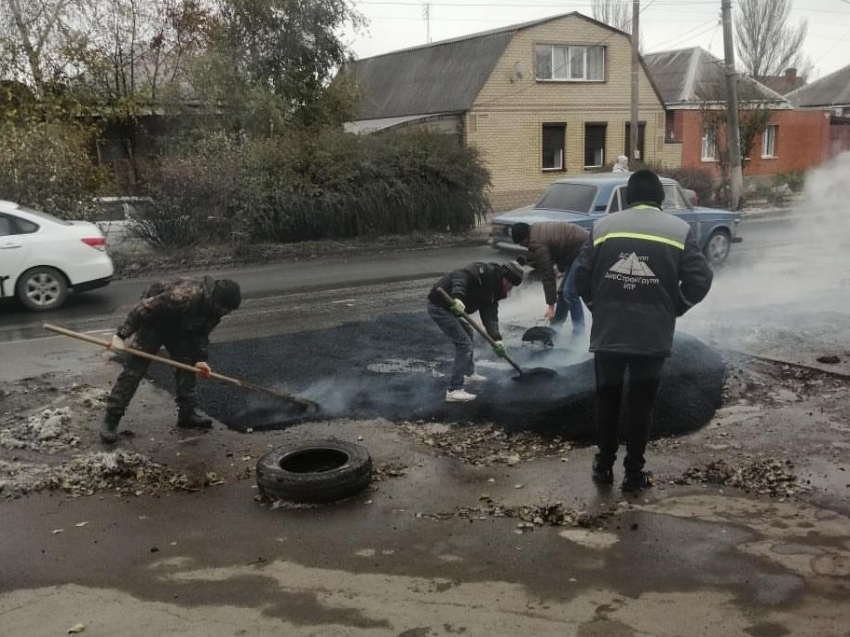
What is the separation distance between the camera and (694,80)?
1336 inches

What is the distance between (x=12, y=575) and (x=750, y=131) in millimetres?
29897

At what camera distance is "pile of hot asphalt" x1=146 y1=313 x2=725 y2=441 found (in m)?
6.23

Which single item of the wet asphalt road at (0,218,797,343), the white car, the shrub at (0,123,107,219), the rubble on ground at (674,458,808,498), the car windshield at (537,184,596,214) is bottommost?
the rubble on ground at (674,458,808,498)

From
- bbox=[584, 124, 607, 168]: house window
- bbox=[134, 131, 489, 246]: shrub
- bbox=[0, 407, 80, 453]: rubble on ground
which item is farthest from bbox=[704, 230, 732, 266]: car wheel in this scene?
bbox=[584, 124, 607, 168]: house window

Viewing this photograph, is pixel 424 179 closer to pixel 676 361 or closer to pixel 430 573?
pixel 676 361

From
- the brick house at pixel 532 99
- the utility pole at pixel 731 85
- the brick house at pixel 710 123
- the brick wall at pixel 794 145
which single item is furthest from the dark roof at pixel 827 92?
the utility pole at pixel 731 85

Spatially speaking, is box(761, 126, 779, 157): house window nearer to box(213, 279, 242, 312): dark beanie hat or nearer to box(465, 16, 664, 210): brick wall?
box(465, 16, 664, 210): brick wall

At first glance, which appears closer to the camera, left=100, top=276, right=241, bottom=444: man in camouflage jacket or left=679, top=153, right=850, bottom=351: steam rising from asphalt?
left=100, top=276, right=241, bottom=444: man in camouflage jacket

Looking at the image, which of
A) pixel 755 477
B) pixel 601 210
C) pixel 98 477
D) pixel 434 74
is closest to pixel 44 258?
pixel 98 477

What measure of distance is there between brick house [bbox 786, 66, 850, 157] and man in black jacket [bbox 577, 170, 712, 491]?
34614mm

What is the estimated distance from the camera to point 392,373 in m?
7.45

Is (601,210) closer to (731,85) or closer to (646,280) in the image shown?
(646,280)

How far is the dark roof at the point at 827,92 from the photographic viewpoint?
41.5 m

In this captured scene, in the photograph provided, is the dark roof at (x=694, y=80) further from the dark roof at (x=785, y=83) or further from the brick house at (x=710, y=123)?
the dark roof at (x=785, y=83)
